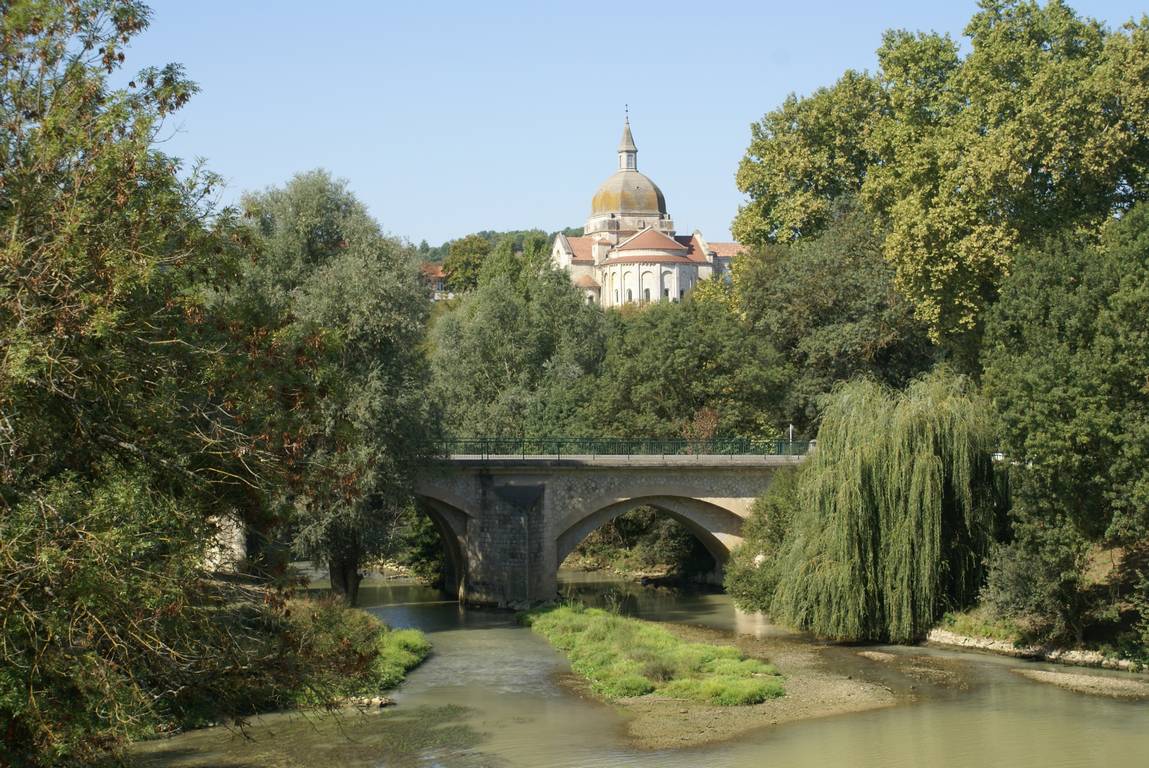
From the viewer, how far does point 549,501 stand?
3120 cm

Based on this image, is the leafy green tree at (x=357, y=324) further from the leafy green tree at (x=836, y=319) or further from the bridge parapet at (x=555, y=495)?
the leafy green tree at (x=836, y=319)

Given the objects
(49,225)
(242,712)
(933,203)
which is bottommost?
(242,712)

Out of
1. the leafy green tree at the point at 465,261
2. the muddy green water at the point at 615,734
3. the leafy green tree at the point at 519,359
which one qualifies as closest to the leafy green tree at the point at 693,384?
the leafy green tree at the point at 519,359

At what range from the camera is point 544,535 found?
31.1 metres

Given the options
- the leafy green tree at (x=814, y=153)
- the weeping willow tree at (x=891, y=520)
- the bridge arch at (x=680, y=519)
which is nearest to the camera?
the weeping willow tree at (x=891, y=520)

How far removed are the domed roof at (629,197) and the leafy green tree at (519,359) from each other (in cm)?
5725

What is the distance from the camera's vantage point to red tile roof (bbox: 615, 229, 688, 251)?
297ft

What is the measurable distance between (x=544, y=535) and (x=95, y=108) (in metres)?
21.6

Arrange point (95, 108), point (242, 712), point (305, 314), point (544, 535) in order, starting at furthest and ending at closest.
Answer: point (544, 535) < point (305, 314) < point (242, 712) < point (95, 108)

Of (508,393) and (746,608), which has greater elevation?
(508,393)

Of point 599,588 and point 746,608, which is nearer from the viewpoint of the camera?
point 746,608

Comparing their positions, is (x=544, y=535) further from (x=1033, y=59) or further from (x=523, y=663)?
(x=1033, y=59)

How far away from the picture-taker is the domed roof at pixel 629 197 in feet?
341

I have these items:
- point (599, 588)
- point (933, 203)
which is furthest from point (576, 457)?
point (933, 203)
